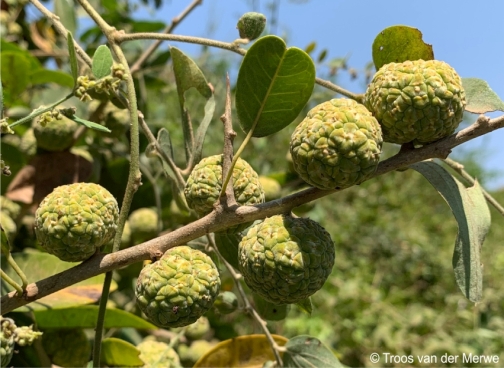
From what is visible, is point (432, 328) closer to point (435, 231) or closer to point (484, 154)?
point (435, 231)

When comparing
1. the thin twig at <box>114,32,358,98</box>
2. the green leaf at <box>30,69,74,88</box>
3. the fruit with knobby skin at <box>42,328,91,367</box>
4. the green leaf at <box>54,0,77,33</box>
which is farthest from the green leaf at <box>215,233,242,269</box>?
the green leaf at <box>54,0,77,33</box>

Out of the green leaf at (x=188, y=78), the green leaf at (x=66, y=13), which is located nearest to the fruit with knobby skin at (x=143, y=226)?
the green leaf at (x=188, y=78)

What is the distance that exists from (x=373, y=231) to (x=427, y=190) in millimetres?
1854

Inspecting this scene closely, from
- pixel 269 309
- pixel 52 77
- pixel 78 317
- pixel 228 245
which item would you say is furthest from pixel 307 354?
pixel 52 77

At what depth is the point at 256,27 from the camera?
129 centimetres

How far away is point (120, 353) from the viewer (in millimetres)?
1492

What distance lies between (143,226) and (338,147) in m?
1.16

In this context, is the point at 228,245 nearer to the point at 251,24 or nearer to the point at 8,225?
the point at 251,24

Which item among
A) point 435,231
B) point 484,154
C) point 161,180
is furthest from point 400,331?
point 484,154

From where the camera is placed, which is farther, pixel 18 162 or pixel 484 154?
pixel 484 154

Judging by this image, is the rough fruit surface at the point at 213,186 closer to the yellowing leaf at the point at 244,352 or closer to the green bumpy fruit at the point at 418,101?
the green bumpy fruit at the point at 418,101

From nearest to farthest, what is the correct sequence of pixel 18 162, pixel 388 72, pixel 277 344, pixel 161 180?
pixel 388 72 < pixel 277 344 < pixel 18 162 < pixel 161 180

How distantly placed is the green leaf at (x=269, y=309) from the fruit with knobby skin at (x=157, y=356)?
1.02ft

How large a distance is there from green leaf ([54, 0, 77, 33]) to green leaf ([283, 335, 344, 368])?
1532mm
